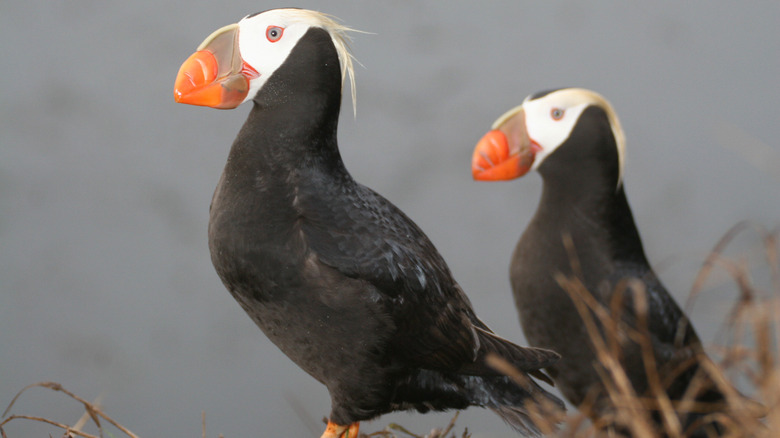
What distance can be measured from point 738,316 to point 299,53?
72cm

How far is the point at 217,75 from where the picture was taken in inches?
42.6

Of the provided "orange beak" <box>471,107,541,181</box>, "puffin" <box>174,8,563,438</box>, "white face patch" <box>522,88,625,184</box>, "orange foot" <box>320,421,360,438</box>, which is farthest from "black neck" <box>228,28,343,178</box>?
"white face patch" <box>522,88,625,184</box>

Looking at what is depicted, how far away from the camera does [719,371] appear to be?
0.62 meters

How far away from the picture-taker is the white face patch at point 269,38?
1.10 m

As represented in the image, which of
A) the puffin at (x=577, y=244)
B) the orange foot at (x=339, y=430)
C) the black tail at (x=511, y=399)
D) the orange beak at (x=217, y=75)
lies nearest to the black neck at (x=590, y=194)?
the puffin at (x=577, y=244)

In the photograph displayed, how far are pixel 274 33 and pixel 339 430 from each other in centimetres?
59

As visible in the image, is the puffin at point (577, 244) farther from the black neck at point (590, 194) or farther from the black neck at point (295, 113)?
the black neck at point (295, 113)

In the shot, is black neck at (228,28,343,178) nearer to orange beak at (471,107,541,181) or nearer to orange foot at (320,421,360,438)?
orange foot at (320,421,360,438)

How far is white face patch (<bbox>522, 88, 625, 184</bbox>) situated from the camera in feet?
5.38

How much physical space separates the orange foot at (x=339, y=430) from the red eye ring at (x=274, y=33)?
568mm

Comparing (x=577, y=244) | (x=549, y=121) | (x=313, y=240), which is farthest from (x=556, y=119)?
(x=313, y=240)

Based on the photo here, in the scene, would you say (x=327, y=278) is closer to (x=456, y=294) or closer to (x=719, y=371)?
(x=456, y=294)

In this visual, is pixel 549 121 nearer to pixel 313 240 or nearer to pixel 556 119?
pixel 556 119

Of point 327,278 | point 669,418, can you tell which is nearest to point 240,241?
point 327,278
